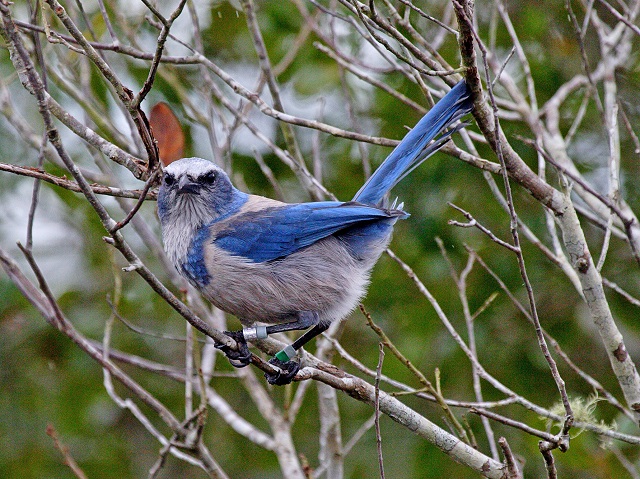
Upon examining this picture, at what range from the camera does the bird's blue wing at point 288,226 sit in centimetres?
396

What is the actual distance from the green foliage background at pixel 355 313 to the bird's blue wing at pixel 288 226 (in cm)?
172

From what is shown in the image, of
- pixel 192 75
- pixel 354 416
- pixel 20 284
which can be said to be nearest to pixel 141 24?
pixel 192 75

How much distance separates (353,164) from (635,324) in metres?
2.45

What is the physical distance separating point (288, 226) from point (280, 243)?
0.36 ft

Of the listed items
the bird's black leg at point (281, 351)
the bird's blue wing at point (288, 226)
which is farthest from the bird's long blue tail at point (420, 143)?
the bird's black leg at point (281, 351)

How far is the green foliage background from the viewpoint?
561 centimetres

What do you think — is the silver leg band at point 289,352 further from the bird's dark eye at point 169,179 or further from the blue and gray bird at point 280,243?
the bird's dark eye at point 169,179

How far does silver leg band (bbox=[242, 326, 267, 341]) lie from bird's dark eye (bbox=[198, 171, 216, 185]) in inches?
34.0

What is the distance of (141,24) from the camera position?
6.52m

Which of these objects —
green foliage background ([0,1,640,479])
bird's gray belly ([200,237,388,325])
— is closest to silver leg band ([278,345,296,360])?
bird's gray belly ([200,237,388,325])

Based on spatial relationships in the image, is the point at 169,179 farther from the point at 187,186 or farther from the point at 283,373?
the point at 283,373

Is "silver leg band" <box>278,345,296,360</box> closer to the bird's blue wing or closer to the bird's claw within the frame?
the bird's claw

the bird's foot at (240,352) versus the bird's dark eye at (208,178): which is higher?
the bird's dark eye at (208,178)

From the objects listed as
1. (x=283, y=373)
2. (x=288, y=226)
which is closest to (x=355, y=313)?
(x=288, y=226)
